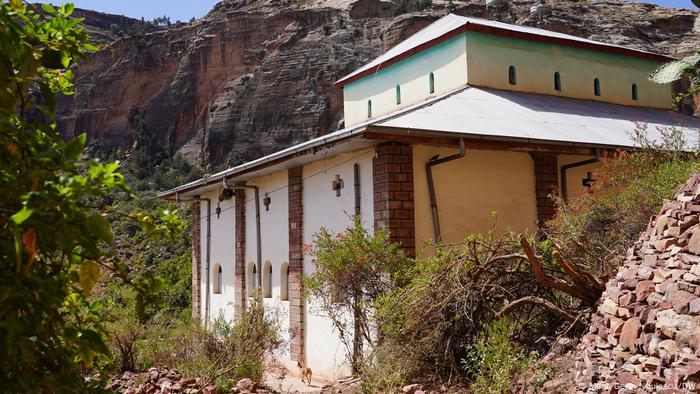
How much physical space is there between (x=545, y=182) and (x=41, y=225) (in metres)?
12.9

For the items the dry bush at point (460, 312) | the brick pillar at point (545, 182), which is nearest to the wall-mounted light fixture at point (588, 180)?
the brick pillar at point (545, 182)

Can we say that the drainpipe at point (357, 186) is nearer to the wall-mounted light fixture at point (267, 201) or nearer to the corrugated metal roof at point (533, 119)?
the corrugated metal roof at point (533, 119)

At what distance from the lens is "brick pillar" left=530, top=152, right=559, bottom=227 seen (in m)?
14.2

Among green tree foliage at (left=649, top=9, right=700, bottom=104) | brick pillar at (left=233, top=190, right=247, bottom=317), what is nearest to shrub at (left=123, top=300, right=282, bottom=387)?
brick pillar at (left=233, top=190, right=247, bottom=317)

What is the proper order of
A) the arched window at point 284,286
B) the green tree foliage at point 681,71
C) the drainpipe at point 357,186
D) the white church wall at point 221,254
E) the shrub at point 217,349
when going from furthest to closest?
1. the white church wall at point 221,254
2. the arched window at point 284,286
3. the green tree foliage at point 681,71
4. the drainpipe at point 357,186
5. the shrub at point 217,349

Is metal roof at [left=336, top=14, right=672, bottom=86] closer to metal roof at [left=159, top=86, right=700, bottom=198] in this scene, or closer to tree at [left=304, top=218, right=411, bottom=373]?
metal roof at [left=159, top=86, right=700, bottom=198]

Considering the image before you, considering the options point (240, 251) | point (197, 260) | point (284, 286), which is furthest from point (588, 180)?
point (197, 260)

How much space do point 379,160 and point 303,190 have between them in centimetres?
335

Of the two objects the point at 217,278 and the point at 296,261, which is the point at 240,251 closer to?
the point at 217,278

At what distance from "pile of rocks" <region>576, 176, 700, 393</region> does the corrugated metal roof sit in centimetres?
502

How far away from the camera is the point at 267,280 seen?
57.3 feet

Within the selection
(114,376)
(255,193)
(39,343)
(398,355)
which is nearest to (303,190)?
(255,193)

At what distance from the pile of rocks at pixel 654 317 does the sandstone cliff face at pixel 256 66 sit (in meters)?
44.1

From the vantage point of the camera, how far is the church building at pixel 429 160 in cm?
1282
